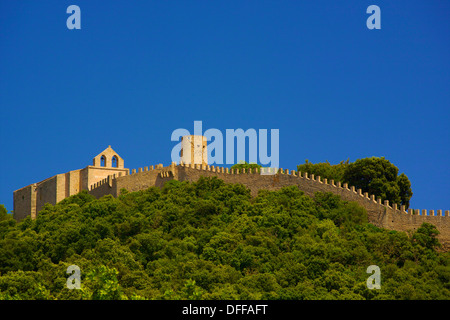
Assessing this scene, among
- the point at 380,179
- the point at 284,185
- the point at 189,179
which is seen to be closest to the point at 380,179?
the point at 380,179

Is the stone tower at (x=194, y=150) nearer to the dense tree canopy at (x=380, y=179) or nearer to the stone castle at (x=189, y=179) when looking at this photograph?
the stone castle at (x=189, y=179)

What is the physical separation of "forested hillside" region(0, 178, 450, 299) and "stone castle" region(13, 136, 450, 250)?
22.1 inches

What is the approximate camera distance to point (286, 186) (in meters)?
50.2

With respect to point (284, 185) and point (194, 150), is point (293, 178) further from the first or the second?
point (194, 150)

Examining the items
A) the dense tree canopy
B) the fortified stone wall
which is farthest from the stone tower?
the dense tree canopy

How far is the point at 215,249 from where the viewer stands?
152 feet

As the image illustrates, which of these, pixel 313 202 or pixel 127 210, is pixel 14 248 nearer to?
pixel 127 210

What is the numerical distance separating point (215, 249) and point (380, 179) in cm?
1074

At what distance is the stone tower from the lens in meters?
57.3

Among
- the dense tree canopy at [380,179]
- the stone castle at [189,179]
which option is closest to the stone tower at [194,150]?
the stone castle at [189,179]

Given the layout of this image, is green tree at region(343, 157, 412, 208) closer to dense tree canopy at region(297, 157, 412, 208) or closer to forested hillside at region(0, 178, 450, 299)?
dense tree canopy at region(297, 157, 412, 208)

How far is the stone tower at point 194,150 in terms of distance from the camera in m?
57.3
